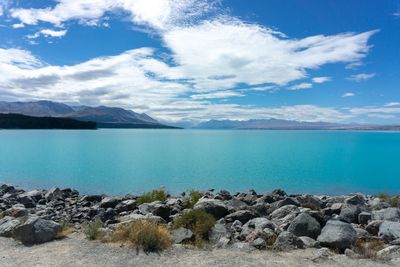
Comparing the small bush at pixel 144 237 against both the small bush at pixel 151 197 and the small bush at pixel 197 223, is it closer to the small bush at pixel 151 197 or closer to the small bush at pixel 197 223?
the small bush at pixel 197 223

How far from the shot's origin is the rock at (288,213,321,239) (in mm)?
13266

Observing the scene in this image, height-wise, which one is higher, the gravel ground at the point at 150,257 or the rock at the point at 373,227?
the rock at the point at 373,227

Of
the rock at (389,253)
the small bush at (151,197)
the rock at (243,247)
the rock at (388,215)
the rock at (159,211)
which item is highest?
the rock at (388,215)

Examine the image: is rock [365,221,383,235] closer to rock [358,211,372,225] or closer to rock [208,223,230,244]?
rock [358,211,372,225]

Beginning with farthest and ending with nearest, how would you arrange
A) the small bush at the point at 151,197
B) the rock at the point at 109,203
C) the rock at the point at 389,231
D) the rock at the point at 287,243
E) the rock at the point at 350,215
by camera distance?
the rock at the point at 109,203 → the small bush at the point at 151,197 → the rock at the point at 350,215 → the rock at the point at 389,231 → the rock at the point at 287,243

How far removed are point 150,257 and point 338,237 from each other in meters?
5.78

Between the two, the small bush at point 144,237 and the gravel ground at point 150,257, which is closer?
the gravel ground at point 150,257

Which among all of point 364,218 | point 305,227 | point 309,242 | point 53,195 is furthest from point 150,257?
point 53,195

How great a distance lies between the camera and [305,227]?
13.5 m

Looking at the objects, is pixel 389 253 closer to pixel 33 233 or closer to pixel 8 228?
pixel 33 233

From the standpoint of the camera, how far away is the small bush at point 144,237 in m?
11.9

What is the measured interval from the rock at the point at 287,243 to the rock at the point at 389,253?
2181 millimetres

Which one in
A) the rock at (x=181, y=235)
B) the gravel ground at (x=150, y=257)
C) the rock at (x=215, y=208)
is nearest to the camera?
the gravel ground at (x=150, y=257)

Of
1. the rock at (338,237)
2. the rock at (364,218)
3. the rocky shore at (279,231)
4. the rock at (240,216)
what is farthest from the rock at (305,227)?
the rock at (364,218)
